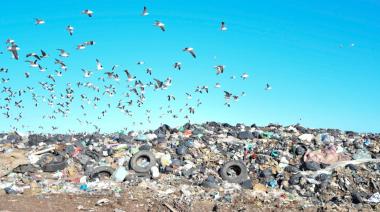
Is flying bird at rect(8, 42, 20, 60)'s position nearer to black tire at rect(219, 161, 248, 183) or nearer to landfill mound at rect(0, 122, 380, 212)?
landfill mound at rect(0, 122, 380, 212)

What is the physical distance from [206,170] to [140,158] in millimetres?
1833

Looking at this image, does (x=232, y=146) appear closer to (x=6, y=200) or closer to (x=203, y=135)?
(x=203, y=135)

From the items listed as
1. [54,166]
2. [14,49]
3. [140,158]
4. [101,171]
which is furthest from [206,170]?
[14,49]

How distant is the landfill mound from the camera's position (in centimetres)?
880

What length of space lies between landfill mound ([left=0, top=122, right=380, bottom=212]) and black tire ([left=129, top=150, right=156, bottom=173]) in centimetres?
3

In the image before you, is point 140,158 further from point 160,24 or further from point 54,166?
point 160,24

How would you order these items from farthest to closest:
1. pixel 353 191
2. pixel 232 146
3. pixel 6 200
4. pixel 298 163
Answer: pixel 232 146, pixel 298 163, pixel 353 191, pixel 6 200

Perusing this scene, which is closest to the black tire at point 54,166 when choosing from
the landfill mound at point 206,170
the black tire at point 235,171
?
the landfill mound at point 206,170

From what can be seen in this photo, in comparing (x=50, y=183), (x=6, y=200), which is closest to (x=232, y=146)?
(x=50, y=183)

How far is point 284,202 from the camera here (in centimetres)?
866

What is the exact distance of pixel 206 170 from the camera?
11.3 meters

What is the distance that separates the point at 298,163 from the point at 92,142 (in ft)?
22.8

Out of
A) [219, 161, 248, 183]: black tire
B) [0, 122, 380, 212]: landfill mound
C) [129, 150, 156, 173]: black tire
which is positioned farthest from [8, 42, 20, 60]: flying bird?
[219, 161, 248, 183]: black tire

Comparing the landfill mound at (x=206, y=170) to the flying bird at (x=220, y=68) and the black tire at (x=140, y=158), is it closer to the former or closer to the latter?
the black tire at (x=140, y=158)
